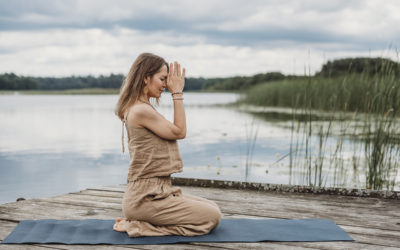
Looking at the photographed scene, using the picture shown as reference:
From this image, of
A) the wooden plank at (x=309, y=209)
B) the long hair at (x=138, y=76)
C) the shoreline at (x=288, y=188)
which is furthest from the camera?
the shoreline at (x=288, y=188)

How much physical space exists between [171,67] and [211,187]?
1.52m

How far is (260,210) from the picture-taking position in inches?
114

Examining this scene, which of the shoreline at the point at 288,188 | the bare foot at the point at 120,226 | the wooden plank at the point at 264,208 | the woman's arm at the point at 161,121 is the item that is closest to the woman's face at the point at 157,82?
the woman's arm at the point at 161,121

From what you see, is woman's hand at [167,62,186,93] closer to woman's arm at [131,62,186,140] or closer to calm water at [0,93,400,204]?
woman's arm at [131,62,186,140]

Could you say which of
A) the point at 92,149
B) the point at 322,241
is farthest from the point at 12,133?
the point at 322,241

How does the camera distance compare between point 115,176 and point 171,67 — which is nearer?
point 171,67

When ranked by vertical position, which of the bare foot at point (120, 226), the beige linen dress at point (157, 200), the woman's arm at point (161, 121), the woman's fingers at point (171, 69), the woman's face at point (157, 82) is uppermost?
the woman's fingers at point (171, 69)

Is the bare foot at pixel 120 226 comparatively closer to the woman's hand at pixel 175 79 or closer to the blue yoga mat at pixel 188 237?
the blue yoga mat at pixel 188 237

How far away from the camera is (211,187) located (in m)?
3.61

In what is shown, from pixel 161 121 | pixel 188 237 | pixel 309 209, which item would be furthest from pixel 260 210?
pixel 161 121

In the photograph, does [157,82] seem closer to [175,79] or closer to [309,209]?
[175,79]

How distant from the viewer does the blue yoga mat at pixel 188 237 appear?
7.34 feet

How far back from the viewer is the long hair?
7.59ft

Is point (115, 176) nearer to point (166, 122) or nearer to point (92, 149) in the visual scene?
point (92, 149)
